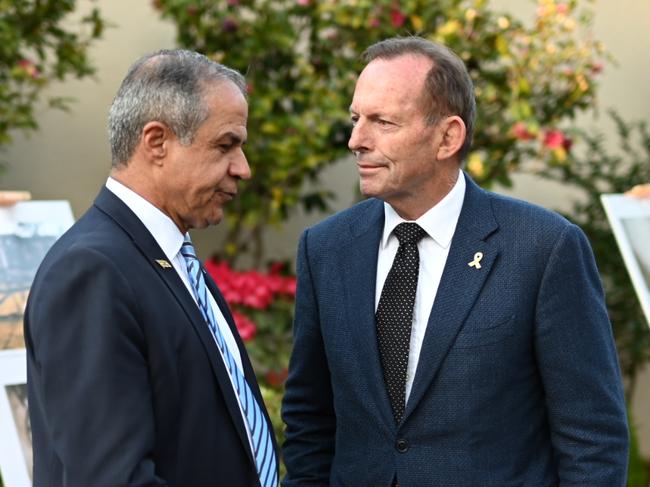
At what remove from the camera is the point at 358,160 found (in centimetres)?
256

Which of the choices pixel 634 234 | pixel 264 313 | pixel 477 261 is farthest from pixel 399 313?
pixel 264 313

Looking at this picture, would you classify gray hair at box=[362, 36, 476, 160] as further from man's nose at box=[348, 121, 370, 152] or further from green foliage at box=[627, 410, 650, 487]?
green foliage at box=[627, 410, 650, 487]

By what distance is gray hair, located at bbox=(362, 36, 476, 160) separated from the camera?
2.55 metres

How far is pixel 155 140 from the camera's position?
212cm

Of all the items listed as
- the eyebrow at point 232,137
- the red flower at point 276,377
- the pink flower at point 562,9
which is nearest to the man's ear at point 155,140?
the eyebrow at point 232,137

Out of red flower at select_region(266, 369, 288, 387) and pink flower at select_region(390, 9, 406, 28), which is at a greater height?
pink flower at select_region(390, 9, 406, 28)

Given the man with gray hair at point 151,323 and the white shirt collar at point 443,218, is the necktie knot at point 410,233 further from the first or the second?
the man with gray hair at point 151,323

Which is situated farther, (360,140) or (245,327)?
(245,327)

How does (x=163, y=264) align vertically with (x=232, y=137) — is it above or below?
below

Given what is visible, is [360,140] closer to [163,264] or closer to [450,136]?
[450,136]

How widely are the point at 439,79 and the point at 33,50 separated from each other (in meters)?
3.81

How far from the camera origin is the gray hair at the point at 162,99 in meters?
2.11

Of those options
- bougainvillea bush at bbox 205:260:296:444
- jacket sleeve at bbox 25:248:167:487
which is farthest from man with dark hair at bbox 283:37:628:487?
bougainvillea bush at bbox 205:260:296:444

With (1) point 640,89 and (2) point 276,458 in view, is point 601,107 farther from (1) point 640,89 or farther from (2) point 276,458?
(2) point 276,458
